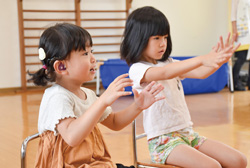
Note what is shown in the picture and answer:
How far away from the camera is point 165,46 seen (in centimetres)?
191

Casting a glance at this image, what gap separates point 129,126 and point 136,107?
7.64 ft

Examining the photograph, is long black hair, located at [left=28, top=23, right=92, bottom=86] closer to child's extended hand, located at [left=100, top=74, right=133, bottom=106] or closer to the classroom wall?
child's extended hand, located at [left=100, top=74, right=133, bottom=106]

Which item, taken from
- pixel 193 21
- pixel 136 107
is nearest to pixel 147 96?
pixel 136 107

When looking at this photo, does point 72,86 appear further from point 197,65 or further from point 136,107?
point 197,65

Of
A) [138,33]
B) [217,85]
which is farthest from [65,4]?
[138,33]

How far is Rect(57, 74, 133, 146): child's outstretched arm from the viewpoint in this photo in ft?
4.08

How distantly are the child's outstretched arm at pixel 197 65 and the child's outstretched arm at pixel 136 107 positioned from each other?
199 mm

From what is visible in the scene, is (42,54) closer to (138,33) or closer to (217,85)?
(138,33)

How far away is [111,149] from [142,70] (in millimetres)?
1289

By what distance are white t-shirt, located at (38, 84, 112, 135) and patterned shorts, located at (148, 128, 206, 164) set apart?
1.73 feet

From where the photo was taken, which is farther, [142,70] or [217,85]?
[217,85]

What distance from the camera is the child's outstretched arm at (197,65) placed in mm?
1495

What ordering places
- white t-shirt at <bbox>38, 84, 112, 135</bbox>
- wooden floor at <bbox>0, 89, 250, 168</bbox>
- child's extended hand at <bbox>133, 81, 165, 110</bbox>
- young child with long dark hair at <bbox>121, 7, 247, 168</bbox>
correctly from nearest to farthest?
white t-shirt at <bbox>38, 84, 112, 135</bbox> < child's extended hand at <bbox>133, 81, 165, 110</bbox> < young child with long dark hair at <bbox>121, 7, 247, 168</bbox> < wooden floor at <bbox>0, 89, 250, 168</bbox>

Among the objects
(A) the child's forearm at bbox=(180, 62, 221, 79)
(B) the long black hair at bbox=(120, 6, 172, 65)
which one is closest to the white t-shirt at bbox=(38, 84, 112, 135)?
(B) the long black hair at bbox=(120, 6, 172, 65)
